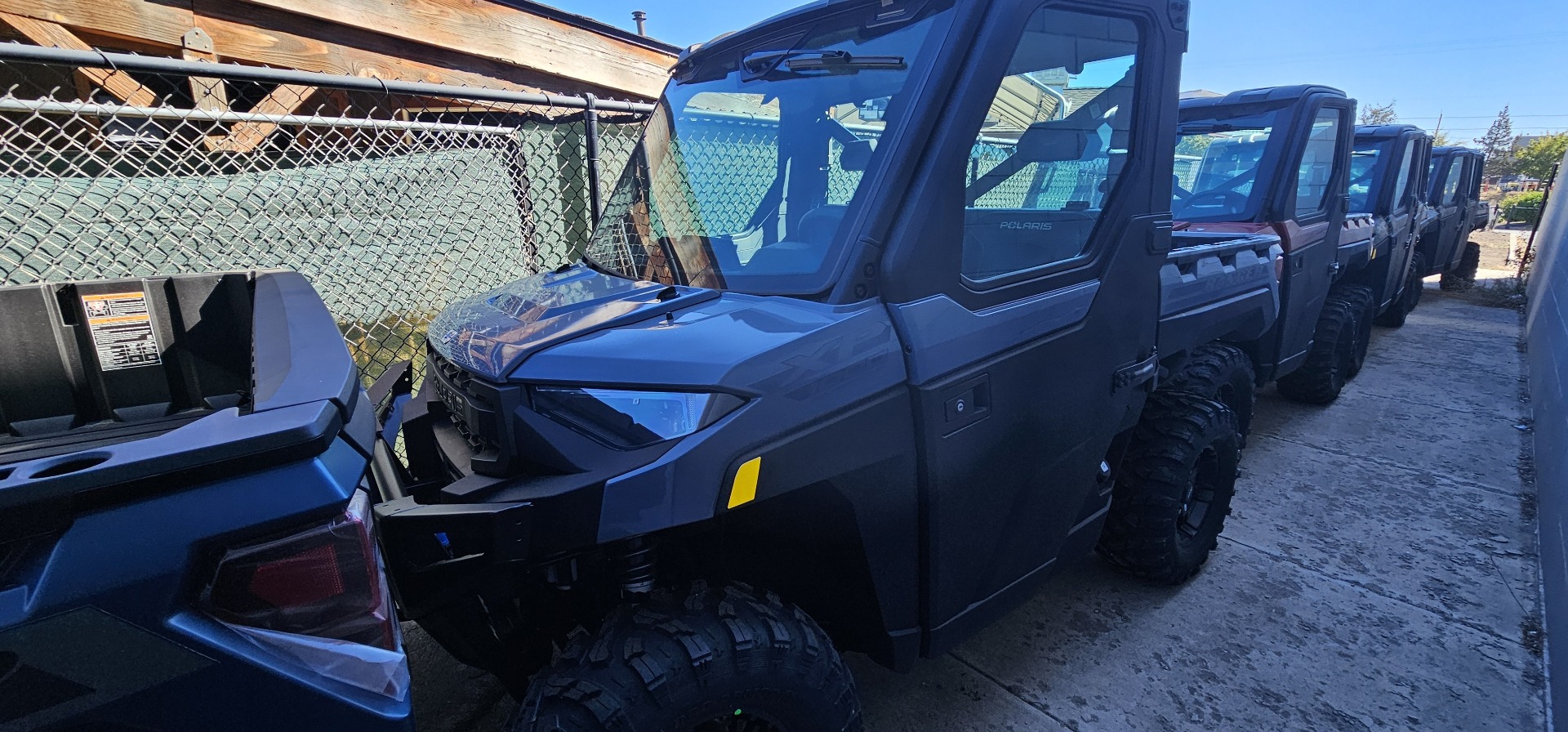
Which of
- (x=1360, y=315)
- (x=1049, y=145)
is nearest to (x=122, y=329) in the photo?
(x=1049, y=145)

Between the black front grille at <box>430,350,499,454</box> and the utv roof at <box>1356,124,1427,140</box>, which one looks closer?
the black front grille at <box>430,350,499,454</box>

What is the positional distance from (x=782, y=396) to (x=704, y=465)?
0.22 metres

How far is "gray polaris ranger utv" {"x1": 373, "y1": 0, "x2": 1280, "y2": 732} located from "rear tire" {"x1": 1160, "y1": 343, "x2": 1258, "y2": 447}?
0.92 meters

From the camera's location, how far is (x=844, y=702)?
5.84 ft

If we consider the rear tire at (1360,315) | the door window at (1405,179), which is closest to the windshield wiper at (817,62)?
the rear tire at (1360,315)

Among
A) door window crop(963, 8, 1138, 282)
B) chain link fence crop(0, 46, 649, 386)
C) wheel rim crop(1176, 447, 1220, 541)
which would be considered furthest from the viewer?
wheel rim crop(1176, 447, 1220, 541)

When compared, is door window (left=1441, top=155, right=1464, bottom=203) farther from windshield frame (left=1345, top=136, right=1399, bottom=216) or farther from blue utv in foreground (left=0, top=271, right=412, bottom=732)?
blue utv in foreground (left=0, top=271, right=412, bottom=732)

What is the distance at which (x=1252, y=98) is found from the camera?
4980mm

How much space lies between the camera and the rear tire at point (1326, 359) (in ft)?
18.1

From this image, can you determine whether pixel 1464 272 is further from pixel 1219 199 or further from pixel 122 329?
pixel 122 329

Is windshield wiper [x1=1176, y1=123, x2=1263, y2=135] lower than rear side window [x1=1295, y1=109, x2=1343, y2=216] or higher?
higher

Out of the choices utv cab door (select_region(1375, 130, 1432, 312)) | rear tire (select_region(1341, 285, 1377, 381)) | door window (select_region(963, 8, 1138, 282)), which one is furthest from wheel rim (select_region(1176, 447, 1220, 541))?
utv cab door (select_region(1375, 130, 1432, 312))

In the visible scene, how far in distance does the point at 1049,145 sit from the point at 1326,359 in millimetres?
4736

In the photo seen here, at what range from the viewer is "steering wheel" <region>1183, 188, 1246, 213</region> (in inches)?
192
